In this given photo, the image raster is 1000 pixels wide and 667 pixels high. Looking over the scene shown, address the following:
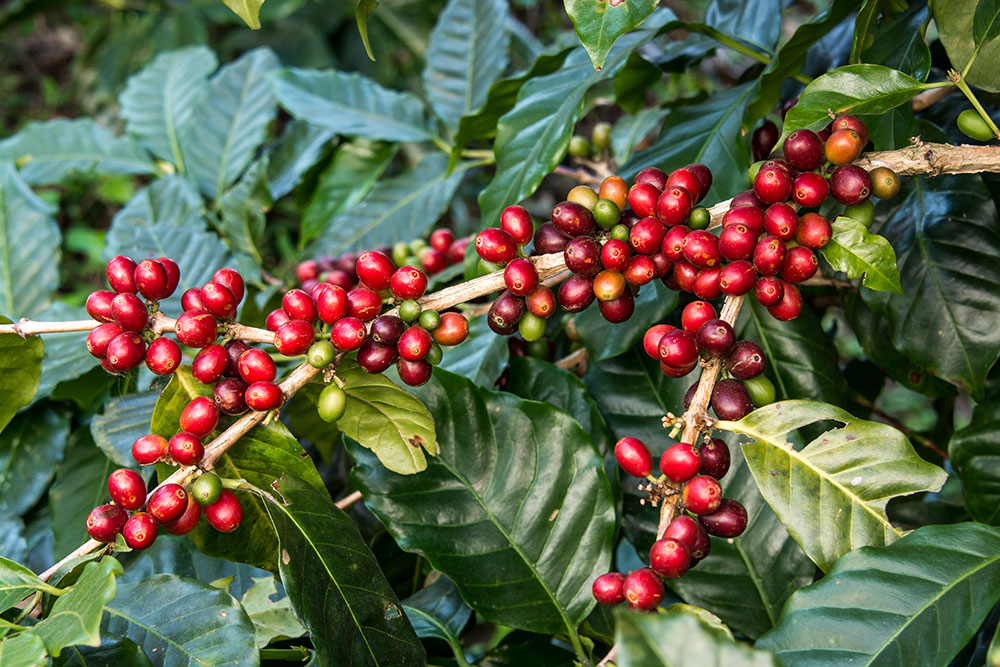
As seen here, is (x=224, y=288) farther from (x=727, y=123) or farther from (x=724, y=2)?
(x=724, y=2)

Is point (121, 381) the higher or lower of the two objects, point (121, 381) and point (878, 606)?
the lower

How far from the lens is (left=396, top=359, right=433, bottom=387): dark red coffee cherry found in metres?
0.81

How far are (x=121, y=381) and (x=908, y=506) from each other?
1.20 m

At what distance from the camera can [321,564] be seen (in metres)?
0.81

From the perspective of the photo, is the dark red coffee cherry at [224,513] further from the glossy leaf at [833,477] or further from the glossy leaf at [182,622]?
the glossy leaf at [833,477]

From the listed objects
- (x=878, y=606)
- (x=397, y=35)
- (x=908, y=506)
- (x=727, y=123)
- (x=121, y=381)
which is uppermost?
(x=727, y=123)

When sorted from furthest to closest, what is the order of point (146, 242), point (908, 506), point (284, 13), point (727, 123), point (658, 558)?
point (284, 13), point (146, 242), point (908, 506), point (727, 123), point (658, 558)

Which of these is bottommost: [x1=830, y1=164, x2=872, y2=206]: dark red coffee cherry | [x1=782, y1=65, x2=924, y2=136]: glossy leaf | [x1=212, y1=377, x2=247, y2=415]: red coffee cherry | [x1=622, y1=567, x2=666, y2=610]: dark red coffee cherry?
[x1=212, y1=377, x2=247, y2=415]: red coffee cherry

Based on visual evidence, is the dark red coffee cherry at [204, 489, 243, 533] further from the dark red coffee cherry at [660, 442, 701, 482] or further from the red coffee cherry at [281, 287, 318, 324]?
the dark red coffee cherry at [660, 442, 701, 482]

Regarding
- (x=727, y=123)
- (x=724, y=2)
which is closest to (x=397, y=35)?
(x=724, y=2)

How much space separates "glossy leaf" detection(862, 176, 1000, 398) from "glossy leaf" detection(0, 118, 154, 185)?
1.62m

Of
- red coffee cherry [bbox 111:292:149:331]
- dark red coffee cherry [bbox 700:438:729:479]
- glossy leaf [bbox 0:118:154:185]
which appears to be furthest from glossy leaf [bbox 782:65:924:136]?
glossy leaf [bbox 0:118:154:185]

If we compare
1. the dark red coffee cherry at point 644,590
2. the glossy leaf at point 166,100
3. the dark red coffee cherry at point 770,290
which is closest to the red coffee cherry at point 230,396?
the dark red coffee cherry at point 644,590

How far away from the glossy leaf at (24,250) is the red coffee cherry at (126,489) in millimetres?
814
